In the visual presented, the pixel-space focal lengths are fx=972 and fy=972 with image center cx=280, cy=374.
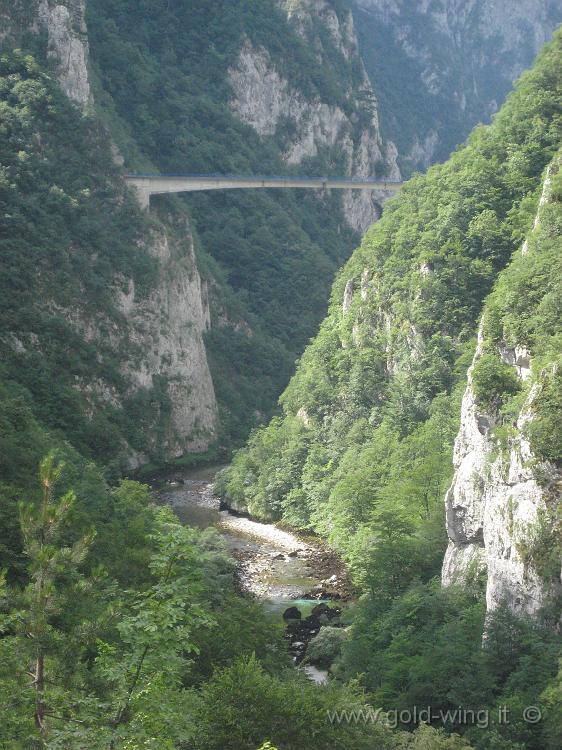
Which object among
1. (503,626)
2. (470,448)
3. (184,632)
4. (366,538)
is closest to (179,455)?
(366,538)

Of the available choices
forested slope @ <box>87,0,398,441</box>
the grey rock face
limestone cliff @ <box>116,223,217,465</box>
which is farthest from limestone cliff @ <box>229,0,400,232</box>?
limestone cliff @ <box>116,223,217,465</box>

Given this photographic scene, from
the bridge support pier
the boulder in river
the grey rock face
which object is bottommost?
the boulder in river

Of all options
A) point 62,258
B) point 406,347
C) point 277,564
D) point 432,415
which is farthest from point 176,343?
point 277,564

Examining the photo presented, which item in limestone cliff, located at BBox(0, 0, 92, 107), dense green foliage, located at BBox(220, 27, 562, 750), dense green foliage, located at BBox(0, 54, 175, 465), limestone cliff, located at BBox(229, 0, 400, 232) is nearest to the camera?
dense green foliage, located at BBox(220, 27, 562, 750)

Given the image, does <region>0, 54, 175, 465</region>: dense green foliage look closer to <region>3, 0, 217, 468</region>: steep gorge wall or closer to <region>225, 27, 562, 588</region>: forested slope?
<region>3, 0, 217, 468</region>: steep gorge wall

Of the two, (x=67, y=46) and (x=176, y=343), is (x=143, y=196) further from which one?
(x=67, y=46)
